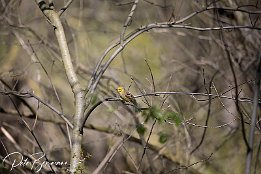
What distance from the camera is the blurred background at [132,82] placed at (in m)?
4.95

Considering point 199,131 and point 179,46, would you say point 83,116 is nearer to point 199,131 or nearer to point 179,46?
point 199,131

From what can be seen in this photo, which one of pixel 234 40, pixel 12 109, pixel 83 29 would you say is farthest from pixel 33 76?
pixel 234 40

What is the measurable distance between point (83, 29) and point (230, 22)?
1.96 metres

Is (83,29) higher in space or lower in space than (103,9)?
lower

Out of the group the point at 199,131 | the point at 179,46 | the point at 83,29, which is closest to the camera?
the point at 199,131

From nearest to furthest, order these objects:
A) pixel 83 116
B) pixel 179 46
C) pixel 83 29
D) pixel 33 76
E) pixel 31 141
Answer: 1. pixel 83 116
2. pixel 31 141
3. pixel 33 76
4. pixel 83 29
5. pixel 179 46

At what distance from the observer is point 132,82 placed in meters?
5.15

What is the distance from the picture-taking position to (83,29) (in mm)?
6867

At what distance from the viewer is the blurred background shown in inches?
195

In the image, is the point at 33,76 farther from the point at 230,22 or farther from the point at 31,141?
the point at 230,22

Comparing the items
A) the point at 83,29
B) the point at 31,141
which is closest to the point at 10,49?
the point at 83,29

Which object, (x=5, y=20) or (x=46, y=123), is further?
(x=5, y=20)

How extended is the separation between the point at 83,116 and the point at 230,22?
3.87 m

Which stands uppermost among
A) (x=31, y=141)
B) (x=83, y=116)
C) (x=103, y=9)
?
(x=103, y=9)
